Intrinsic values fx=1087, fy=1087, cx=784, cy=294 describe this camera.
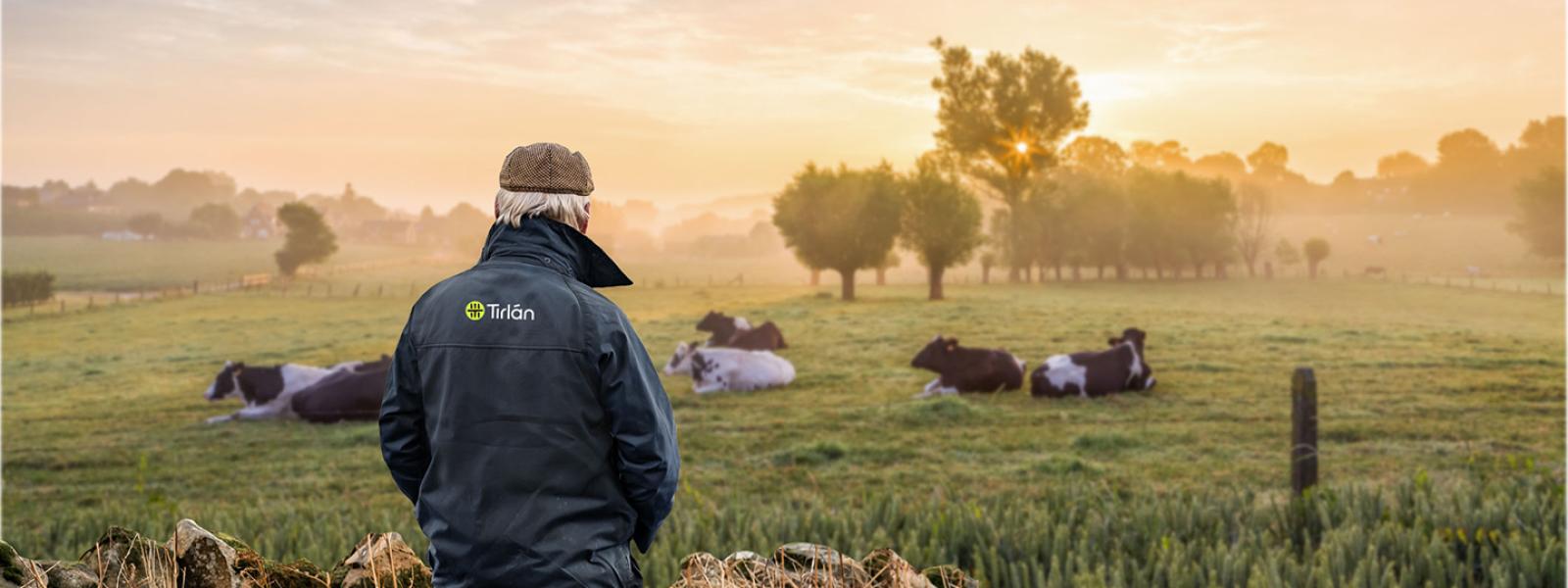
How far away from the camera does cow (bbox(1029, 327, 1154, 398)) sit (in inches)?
736

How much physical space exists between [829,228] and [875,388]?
94.4ft

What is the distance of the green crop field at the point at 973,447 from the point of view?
7324 mm

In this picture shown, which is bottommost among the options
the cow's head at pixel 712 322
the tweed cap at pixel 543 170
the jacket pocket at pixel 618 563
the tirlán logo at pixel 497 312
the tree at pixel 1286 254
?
the cow's head at pixel 712 322

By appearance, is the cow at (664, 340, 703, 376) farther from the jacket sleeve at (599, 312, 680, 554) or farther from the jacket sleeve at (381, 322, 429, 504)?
the jacket sleeve at (599, 312, 680, 554)

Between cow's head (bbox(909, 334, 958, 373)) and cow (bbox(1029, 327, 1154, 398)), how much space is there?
194cm

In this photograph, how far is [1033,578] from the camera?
6.56 m

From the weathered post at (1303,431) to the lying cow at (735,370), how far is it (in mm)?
11562

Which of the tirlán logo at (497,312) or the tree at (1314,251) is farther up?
the tree at (1314,251)

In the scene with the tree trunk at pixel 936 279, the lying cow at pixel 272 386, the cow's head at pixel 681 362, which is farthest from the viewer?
the tree trunk at pixel 936 279

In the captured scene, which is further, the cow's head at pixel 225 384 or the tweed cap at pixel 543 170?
the cow's head at pixel 225 384

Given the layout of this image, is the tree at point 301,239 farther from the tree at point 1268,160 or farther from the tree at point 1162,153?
the tree at point 1268,160

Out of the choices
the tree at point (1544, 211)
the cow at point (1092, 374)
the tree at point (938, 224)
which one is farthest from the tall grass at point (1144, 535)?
the tree at point (1544, 211)

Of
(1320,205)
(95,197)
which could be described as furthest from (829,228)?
(1320,205)

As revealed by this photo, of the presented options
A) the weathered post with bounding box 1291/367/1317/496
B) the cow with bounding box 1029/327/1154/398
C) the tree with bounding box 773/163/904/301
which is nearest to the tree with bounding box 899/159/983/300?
the tree with bounding box 773/163/904/301
